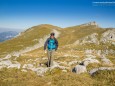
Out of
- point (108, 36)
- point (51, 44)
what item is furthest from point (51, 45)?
point (108, 36)

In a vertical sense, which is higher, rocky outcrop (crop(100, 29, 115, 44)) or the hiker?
rocky outcrop (crop(100, 29, 115, 44))

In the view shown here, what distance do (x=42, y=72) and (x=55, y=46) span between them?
414cm

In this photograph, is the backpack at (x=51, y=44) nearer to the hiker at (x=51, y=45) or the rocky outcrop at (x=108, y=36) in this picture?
the hiker at (x=51, y=45)

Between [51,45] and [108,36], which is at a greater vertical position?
[108,36]

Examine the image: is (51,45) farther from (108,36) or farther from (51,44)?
(108,36)

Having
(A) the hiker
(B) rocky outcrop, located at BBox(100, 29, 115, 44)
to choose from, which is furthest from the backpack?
(B) rocky outcrop, located at BBox(100, 29, 115, 44)

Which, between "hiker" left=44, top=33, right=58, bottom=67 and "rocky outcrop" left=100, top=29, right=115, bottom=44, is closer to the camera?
"hiker" left=44, top=33, right=58, bottom=67

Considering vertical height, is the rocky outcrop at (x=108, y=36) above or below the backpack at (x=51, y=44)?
above

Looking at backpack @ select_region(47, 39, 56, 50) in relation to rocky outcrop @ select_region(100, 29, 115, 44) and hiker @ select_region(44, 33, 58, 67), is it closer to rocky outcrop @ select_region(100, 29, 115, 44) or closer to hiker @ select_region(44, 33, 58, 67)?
hiker @ select_region(44, 33, 58, 67)

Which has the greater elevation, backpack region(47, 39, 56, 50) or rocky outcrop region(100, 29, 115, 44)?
rocky outcrop region(100, 29, 115, 44)

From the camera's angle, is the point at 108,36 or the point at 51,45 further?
the point at 108,36

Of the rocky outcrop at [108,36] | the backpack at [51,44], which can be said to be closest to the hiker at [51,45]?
the backpack at [51,44]

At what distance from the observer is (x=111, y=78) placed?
43.4 ft

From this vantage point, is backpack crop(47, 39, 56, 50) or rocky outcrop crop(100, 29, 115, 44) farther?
rocky outcrop crop(100, 29, 115, 44)
